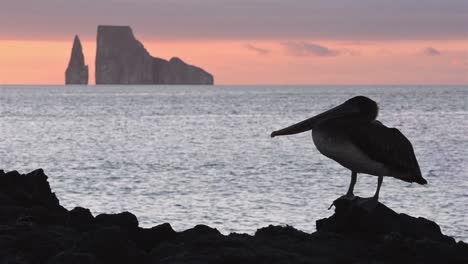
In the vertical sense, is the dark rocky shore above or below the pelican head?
below

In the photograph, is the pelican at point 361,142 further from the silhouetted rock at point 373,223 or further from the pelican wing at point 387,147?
the silhouetted rock at point 373,223

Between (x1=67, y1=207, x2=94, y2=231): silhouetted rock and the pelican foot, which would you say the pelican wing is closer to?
the pelican foot

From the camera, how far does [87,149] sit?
1999 inches

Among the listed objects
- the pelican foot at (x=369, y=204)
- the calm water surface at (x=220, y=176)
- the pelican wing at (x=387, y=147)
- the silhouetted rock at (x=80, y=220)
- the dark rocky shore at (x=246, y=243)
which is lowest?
the calm water surface at (x=220, y=176)

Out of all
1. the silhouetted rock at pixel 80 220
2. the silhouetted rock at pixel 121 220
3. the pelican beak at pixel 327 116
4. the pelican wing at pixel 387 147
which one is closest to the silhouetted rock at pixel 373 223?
the pelican wing at pixel 387 147

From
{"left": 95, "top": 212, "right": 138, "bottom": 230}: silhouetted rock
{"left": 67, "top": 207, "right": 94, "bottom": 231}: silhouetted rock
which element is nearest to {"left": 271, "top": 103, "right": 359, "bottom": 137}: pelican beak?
{"left": 95, "top": 212, "right": 138, "bottom": 230}: silhouetted rock

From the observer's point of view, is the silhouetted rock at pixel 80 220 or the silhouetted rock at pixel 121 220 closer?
the silhouetted rock at pixel 121 220

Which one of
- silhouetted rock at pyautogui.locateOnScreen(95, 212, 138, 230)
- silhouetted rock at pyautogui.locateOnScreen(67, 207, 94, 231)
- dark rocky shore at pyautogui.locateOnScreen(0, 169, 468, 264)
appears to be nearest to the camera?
dark rocky shore at pyautogui.locateOnScreen(0, 169, 468, 264)

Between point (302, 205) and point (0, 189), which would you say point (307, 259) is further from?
point (302, 205)

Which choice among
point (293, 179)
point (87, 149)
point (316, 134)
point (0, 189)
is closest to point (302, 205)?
point (293, 179)

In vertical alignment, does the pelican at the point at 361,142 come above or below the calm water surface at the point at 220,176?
above

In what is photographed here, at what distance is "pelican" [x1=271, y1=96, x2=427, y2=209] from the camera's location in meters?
8.52

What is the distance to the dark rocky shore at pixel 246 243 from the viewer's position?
7.64 m

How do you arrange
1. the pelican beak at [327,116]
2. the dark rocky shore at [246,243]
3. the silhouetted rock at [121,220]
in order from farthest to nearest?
the silhouetted rock at [121,220], the pelican beak at [327,116], the dark rocky shore at [246,243]
